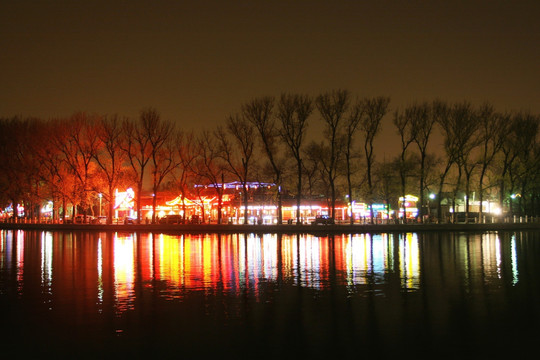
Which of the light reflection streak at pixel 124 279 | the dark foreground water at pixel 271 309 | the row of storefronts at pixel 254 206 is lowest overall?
the dark foreground water at pixel 271 309

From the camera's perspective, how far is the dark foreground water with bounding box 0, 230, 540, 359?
11.2 metres

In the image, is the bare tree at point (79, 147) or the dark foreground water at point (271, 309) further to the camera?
the bare tree at point (79, 147)

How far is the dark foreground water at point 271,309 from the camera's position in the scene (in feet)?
36.8

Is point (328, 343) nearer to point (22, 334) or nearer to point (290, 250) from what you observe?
point (22, 334)

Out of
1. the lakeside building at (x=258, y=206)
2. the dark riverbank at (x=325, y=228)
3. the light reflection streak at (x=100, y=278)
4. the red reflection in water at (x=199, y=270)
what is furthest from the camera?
the lakeside building at (x=258, y=206)

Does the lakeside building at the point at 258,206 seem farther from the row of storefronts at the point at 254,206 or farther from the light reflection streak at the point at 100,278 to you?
the light reflection streak at the point at 100,278

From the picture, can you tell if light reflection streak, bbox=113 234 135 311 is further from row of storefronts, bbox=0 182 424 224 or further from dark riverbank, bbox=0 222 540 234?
row of storefronts, bbox=0 182 424 224

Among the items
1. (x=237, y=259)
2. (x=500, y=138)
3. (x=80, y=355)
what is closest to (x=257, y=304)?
(x=80, y=355)

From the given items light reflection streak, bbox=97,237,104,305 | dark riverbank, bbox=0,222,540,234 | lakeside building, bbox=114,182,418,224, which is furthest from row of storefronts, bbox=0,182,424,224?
light reflection streak, bbox=97,237,104,305

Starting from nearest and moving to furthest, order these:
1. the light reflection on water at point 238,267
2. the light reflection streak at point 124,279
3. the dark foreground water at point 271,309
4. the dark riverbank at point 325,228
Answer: the dark foreground water at point 271,309 < the light reflection streak at point 124,279 < the light reflection on water at point 238,267 < the dark riverbank at point 325,228

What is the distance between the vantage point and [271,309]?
14.8 meters

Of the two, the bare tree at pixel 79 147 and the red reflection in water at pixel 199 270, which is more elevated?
the bare tree at pixel 79 147

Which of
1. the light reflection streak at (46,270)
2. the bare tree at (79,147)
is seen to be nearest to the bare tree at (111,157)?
the bare tree at (79,147)

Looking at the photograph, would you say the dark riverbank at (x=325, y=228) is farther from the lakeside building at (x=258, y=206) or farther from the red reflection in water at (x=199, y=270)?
the red reflection in water at (x=199, y=270)
